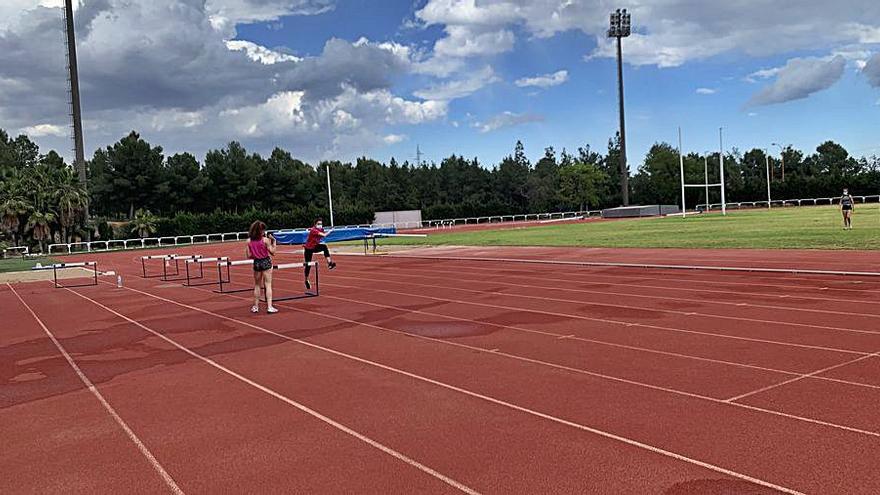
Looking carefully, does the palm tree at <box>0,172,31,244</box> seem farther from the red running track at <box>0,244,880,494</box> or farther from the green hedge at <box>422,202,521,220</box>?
the red running track at <box>0,244,880,494</box>

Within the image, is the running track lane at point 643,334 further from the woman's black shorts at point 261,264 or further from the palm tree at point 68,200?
the palm tree at point 68,200

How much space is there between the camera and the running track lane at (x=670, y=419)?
463cm

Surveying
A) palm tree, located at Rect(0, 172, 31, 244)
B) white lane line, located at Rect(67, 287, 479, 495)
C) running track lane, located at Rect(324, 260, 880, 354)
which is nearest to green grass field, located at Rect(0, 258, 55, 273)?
palm tree, located at Rect(0, 172, 31, 244)

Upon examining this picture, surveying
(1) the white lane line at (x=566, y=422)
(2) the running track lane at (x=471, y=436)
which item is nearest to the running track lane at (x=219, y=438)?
(2) the running track lane at (x=471, y=436)

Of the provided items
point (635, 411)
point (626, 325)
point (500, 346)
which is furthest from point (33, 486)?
point (626, 325)

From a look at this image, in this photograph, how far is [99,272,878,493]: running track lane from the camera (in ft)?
15.2

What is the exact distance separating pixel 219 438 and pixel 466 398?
2292mm

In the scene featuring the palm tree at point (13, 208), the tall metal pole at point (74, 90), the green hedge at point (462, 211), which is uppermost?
the tall metal pole at point (74, 90)

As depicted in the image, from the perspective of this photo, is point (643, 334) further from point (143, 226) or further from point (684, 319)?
point (143, 226)

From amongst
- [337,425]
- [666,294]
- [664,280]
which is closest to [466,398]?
[337,425]

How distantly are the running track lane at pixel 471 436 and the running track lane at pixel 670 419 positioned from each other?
11.0 inches

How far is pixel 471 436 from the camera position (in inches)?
219

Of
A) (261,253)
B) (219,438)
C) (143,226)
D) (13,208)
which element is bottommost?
(219,438)

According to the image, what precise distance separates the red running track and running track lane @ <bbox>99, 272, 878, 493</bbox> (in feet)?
0.08
